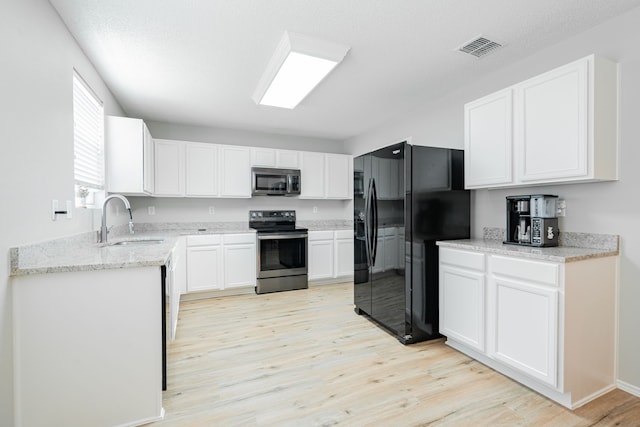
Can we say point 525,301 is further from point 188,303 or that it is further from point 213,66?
point 188,303

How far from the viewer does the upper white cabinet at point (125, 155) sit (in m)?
3.05

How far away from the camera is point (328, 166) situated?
16.8ft

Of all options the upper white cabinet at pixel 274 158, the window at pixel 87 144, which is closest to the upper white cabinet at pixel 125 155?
the window at pixel 87 144

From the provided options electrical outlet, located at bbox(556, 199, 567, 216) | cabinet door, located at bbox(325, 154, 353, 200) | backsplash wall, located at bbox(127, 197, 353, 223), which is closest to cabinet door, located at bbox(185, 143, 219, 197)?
backsplash wall, located at bbox(127, 197, 353, 223)

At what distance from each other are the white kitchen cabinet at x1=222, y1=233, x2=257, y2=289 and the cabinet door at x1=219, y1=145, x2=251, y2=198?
2.31ft

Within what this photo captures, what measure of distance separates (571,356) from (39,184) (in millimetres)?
3366

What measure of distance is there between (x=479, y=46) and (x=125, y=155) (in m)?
3.44

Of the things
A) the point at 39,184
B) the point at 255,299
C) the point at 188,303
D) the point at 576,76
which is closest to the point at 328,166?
the point at 255,299

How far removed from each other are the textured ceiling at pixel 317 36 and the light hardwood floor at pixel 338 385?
8.19 ft

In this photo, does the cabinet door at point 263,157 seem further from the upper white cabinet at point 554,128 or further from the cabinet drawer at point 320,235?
the upper white cabinet at point 554,128

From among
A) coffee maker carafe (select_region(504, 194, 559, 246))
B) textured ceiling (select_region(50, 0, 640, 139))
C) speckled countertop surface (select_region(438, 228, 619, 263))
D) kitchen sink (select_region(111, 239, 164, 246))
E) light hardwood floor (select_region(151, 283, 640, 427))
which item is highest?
textured ceiling (select_region(50, 0, 640, 139))

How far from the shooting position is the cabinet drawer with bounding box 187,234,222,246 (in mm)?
3953

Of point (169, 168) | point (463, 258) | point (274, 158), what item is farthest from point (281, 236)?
point (463, 258)

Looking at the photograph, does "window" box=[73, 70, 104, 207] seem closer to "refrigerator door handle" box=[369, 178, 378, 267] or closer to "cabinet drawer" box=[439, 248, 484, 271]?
"refrigerator door handle" box=[369, 178, 378, 267]
